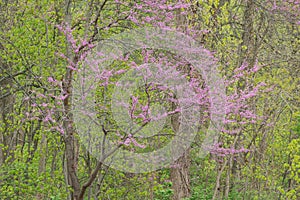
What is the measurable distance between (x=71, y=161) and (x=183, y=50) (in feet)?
7.55

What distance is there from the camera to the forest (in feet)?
20.6

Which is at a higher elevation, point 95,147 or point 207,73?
point 207,73

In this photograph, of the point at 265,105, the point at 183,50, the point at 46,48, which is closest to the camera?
the point at 183,50

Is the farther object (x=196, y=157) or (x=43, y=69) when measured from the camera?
(x=196, y=157)

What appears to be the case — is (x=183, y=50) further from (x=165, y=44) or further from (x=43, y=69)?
(x=43, y=69)

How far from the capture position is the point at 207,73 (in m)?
6.73

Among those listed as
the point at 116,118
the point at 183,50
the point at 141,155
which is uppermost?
the point at 183,50

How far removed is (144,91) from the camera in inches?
283

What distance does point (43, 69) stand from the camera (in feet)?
24.1

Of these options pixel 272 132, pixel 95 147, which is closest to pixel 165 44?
pixel 95 147

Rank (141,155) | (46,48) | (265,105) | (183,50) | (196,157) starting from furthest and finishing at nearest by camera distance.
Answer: (196,157) < (265,105) < (141,155) < (46,48) < (183,50)

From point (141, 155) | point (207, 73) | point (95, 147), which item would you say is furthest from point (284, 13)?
point (95, 147)

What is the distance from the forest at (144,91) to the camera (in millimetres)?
6293

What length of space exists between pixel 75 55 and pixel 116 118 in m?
1.17
